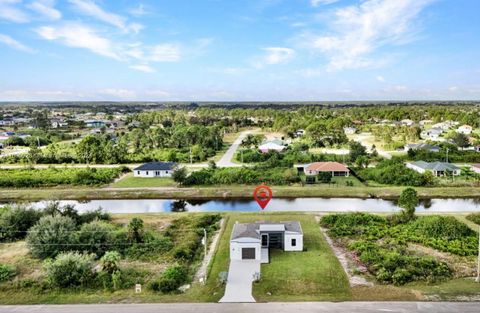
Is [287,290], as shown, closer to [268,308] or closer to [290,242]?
[268,308]

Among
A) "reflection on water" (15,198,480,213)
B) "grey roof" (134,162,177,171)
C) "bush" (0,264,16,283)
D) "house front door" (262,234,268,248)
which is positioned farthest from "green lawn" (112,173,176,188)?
"bush" (0,264,16,283)

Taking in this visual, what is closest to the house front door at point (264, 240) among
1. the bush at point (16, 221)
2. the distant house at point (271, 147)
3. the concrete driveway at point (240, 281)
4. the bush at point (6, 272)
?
the concrete driveway at point (240, 281)

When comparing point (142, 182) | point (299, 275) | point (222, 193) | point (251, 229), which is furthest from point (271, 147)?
point (299, 275)

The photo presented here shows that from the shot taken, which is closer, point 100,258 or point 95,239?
point 100,258

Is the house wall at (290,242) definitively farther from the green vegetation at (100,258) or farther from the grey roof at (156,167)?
the grey roof at (156,167)

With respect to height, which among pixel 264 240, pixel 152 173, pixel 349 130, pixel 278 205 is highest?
pixel 349 130

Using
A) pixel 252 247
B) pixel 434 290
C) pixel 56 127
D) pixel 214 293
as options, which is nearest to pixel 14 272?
pixel 214 293

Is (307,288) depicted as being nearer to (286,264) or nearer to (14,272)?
(286,264)
